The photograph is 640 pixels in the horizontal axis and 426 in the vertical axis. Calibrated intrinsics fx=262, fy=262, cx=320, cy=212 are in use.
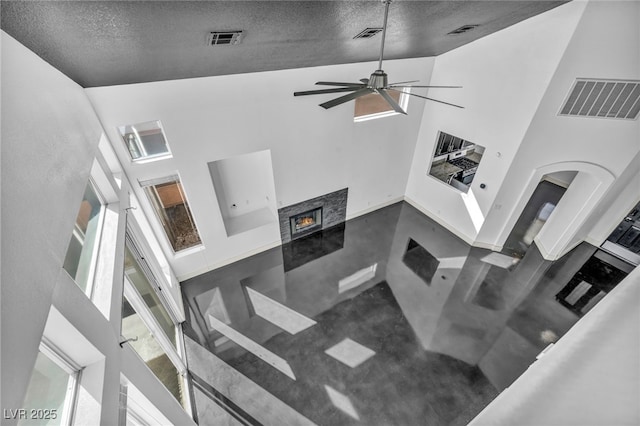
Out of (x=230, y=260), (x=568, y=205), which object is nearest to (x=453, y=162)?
(x=568, y=205)

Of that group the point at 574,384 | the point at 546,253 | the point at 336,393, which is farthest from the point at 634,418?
the point at 546,253

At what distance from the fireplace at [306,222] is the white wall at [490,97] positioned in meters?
3.34

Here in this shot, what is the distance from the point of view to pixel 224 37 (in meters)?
2.73

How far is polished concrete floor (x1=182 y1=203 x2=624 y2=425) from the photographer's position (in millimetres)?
4055

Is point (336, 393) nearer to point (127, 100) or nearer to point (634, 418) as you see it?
point (634, 418)

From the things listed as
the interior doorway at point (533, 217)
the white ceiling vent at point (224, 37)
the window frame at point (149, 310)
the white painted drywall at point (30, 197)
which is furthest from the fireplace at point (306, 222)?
the interior doorway at point (533, 217)

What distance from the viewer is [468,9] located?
3504mm

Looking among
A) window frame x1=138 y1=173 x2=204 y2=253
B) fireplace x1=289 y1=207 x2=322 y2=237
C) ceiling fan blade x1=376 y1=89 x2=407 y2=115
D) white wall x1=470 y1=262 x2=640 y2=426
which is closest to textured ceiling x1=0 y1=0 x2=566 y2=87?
ceiling fan blade x1=376 y1=89 x2=407 y2=115

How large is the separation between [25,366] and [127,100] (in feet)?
12.8

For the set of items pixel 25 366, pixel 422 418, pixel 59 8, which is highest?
pixel 59 8

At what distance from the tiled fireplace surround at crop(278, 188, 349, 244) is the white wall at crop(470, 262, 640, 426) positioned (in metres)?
5.92

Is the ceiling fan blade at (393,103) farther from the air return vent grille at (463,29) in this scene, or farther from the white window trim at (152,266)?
the white window trim at (152,266)

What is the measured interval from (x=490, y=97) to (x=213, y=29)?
18.0ft

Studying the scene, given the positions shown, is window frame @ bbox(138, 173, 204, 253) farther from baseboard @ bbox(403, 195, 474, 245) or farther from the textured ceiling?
baseboard @ bbox(403, 195, 474, 245)
